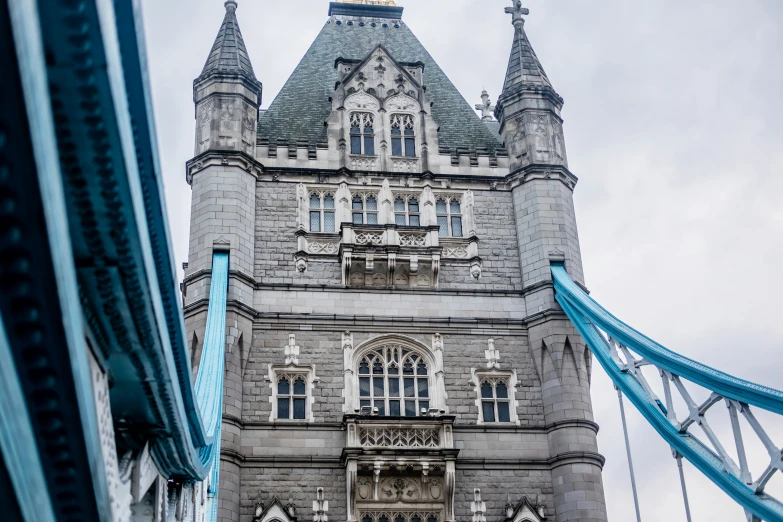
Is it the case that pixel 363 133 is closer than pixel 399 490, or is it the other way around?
pixel 399 490

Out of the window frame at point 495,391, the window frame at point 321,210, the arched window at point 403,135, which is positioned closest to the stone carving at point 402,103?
the arched window at point 403,135

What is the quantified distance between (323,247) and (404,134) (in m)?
3.63

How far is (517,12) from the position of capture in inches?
951

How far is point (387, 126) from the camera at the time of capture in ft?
73.0

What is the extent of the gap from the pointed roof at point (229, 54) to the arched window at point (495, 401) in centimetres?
865

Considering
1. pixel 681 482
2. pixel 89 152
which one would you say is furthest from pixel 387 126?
pixel 89 152

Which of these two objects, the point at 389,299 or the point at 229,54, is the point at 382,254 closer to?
the point at 389,299

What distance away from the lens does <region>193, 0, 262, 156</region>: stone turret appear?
2102cm

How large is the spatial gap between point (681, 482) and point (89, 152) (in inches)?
488

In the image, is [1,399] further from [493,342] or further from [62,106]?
[493,342]

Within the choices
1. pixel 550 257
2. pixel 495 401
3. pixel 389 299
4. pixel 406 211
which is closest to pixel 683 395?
pixel 495 401

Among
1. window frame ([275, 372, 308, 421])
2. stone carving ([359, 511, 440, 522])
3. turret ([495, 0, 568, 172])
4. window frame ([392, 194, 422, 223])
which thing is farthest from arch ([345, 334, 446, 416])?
turret ([495, 0, 568, 172])

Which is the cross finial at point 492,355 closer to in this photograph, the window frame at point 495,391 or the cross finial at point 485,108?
the window frame at point 495,391

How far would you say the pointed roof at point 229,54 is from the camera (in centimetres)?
2183
